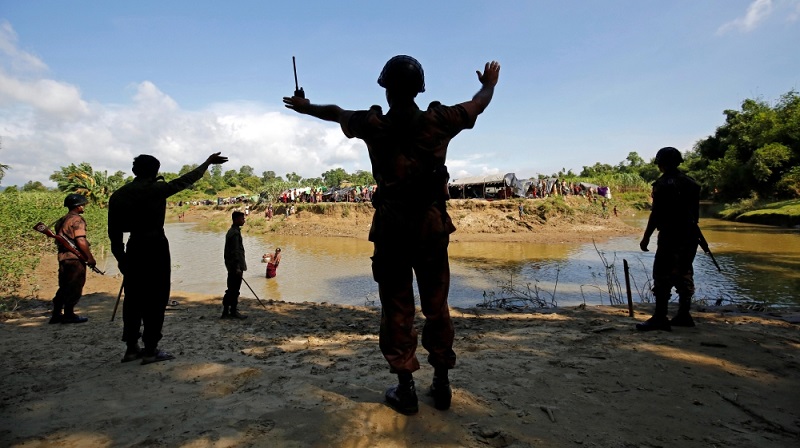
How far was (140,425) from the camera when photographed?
233 centimetres

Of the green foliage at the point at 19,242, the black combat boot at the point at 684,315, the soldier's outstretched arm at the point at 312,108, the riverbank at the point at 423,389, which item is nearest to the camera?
the riverbank at the point at 423,389

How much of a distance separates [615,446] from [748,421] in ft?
3.46

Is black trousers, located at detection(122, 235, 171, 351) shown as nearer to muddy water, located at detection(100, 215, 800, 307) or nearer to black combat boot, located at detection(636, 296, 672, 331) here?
black combat boot, located at detection(636, 296, 672, 331)

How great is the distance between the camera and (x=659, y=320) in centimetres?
447

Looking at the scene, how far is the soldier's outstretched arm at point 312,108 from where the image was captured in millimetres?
2574

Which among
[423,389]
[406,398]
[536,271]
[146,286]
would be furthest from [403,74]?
[536,271]

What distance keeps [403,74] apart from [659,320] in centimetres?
405

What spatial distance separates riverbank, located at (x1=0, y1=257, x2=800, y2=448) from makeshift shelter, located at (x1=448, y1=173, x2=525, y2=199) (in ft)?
91.2

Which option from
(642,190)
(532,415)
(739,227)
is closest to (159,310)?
(532,415)

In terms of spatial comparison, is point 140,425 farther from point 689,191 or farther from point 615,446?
point 689,191

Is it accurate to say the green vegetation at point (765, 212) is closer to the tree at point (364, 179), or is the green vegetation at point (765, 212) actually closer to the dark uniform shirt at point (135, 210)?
the dark uniform shirt at point (135, 210)

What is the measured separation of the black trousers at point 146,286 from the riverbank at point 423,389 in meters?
0.33

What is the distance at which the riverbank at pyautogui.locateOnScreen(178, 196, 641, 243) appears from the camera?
2522 cm

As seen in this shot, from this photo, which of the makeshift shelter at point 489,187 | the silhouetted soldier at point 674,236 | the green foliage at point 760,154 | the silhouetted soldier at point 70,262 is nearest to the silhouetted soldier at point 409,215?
the silhouetted soldier at point 674,236
